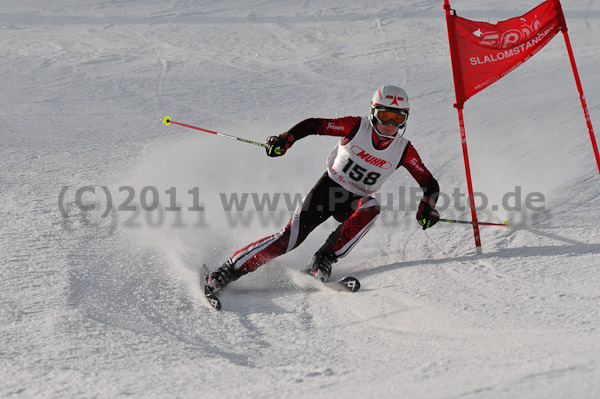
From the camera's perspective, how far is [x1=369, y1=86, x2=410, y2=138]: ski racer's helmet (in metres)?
4.44

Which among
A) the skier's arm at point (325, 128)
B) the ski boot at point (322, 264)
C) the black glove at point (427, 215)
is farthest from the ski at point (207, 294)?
the black glove at point (427, 215)

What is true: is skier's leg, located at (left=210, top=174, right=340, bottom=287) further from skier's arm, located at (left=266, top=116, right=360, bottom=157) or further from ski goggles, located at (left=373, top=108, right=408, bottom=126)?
ski goggles, located at (left=373, top=108, right=408, bottom=126)

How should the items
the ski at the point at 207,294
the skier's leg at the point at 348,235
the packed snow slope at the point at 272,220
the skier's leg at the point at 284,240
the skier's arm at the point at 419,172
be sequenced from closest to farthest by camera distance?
1. the packed snow slope at the point at 272,220
2. the ski at the point at 207,294
3. the skier's leg at the point at 284,240
4. the skier's leg at the point at 348,235
5. the skier's arm at the point at 419,172

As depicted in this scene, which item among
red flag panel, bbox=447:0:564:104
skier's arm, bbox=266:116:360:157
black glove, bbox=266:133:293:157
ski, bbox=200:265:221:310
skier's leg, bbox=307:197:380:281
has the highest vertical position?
red flag panel, bbox=447:0:564:104

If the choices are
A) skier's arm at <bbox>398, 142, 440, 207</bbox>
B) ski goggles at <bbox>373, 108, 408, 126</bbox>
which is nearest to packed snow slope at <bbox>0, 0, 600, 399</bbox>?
skier's arm at <bbox>398, 142, 440, 207</bbox>

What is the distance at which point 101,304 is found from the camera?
12.8 ft

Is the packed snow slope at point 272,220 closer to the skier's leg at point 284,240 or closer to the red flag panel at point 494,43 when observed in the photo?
the skier's leg at point 284,240

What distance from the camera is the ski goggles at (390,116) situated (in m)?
4.45

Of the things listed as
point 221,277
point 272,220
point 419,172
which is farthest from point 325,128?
point 272,220

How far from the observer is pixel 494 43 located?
464 centimetres

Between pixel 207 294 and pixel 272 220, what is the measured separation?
1926 mm

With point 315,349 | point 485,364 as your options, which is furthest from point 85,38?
point 485,364

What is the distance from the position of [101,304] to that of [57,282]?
1.38ft

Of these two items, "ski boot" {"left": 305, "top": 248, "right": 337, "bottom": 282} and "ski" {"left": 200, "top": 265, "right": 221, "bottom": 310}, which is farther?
"ski boot" {"left": 305, "top": 248, "right": 337, "bottom": 282}
